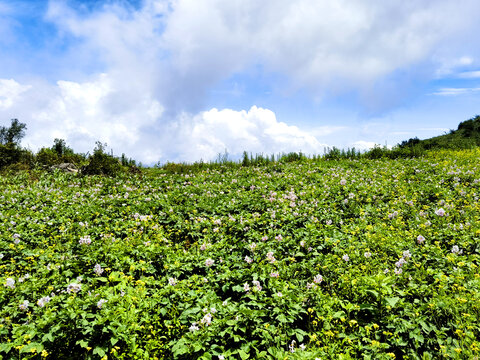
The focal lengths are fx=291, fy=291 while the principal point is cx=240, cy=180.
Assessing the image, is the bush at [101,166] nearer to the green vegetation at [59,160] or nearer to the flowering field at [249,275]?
the green vegetation at [59,160]

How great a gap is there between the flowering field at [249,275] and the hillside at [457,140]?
12411mm

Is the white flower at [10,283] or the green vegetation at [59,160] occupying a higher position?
the green vegetation at [59,160]

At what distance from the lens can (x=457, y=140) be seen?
22859 mm

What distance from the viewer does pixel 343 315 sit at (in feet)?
12.3

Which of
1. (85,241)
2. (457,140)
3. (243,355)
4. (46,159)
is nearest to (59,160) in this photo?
(46,159)

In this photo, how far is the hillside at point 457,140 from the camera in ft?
67.7

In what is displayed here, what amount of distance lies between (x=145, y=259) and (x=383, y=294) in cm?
392

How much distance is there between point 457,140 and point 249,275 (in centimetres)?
2536

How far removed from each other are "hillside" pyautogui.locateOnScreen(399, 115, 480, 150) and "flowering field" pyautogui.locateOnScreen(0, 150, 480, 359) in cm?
1241

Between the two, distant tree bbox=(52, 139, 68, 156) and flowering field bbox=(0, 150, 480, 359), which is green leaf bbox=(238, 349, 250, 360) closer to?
flowering field bbox=(0, 150, 480, 359)

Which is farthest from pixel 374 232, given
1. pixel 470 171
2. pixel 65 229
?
pixel 65 229

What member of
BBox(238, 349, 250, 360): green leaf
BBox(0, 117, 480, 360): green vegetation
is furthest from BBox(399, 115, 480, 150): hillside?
BBox(238, 349, 250, 360): green leaf

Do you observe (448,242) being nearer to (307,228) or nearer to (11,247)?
(307,228)

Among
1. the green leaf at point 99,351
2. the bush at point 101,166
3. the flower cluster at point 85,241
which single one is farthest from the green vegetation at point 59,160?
the green leaf at point 99,351
